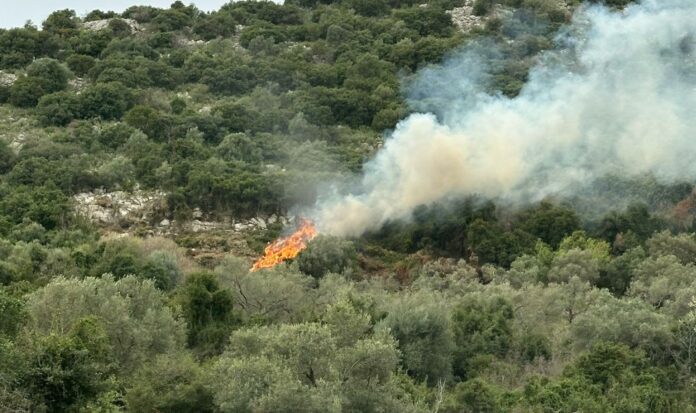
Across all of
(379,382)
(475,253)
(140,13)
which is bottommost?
(475,253)

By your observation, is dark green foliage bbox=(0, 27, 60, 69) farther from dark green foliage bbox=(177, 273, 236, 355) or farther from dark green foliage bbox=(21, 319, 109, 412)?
dark green foliage bbox=(21, 319, 109, 412)

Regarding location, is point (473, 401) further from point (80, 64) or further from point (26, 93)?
point (80, 64)

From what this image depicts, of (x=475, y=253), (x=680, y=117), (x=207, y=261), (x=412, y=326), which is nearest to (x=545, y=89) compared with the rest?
(x=680, y=117)

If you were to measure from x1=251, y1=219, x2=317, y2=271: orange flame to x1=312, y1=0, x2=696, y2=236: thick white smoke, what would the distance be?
1.11m

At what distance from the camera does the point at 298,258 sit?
65312 millimetres

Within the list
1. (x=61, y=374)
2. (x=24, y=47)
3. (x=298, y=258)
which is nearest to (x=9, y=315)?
(x=61, y=374)

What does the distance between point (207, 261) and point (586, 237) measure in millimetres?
24672

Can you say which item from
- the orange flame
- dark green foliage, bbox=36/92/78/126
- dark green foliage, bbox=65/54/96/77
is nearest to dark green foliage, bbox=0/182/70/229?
the orange flame

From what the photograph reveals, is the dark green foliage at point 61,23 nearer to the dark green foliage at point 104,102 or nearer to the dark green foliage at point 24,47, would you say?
the dark green foliage at point 24,47

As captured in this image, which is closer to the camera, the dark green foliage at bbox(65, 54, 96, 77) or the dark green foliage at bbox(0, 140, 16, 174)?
the dark green foliage at bbox(0, 140, 16, 174)

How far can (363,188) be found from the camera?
73.4 m

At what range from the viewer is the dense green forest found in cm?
3544

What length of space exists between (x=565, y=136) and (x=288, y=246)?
64.3 ft

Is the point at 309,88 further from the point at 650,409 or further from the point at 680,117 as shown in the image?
the point at 650,409
